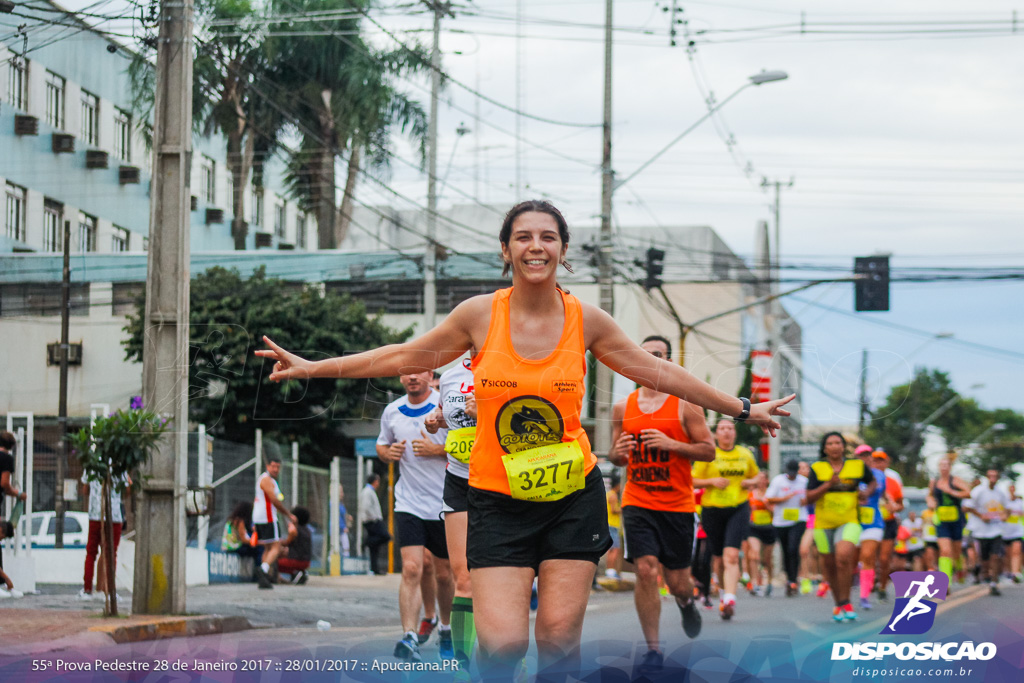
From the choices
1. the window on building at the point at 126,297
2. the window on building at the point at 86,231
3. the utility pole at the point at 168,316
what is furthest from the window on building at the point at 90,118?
the window on building at the point at 126,297

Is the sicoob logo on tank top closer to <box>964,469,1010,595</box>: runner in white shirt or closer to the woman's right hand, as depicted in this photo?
the woman's right hand

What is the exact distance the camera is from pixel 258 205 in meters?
30.8

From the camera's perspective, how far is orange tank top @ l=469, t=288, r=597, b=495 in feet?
14.0

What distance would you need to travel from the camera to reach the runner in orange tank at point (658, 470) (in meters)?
7.82

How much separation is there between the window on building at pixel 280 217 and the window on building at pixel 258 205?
94cm

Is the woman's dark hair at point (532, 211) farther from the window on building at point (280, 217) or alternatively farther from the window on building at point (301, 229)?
the window on building at point (301, 229)

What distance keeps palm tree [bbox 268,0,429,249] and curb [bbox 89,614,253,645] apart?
69.5ft

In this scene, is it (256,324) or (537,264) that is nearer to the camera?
(537,264)

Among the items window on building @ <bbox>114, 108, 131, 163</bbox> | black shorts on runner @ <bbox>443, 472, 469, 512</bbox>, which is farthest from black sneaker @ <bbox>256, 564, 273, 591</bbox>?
black shorts on runner @ <bbox>443, 472, 469, 512</bbox>

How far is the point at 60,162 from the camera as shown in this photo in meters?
12.4

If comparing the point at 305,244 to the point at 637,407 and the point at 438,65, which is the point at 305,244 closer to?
the point at 438,65

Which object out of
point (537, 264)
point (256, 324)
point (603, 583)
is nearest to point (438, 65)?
point (256, 324)

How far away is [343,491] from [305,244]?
1295 cm

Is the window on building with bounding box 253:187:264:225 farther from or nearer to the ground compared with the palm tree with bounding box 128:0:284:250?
nearer to the ground
